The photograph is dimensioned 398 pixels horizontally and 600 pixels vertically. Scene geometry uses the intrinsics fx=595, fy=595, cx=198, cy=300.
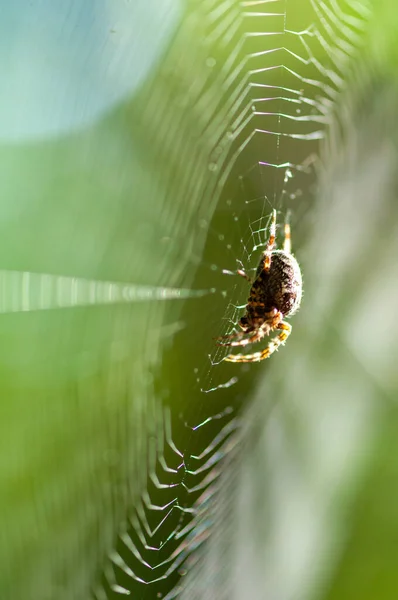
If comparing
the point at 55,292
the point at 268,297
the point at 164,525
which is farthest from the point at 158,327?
the point at 55,292

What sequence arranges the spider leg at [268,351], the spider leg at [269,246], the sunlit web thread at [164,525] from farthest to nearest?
the spider leg at [268,351] < the spider leg at [269,246] < the sunlit web thread at [164,525]

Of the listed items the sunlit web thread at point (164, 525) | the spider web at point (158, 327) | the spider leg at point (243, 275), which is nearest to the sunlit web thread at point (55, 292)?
the spider web at point (158, 327)

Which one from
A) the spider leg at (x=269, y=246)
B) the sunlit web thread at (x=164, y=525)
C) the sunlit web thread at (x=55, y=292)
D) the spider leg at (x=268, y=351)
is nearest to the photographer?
the sunlit web thread at (x=55, y=292)

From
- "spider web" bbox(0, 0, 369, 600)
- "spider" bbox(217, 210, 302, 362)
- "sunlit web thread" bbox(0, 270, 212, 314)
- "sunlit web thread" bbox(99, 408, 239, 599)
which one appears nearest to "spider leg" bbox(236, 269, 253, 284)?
"spider" bbox(217, 210, 302, 362)

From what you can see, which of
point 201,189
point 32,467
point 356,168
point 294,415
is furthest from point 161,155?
point 294,415

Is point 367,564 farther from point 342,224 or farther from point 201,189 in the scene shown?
point 201,189

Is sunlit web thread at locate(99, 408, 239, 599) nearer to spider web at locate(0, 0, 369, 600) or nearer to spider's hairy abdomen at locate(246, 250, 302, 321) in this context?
spider web at locate(0, 0, 369, 600)

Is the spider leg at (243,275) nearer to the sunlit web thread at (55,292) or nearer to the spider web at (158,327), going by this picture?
the spider web at (158,327)
